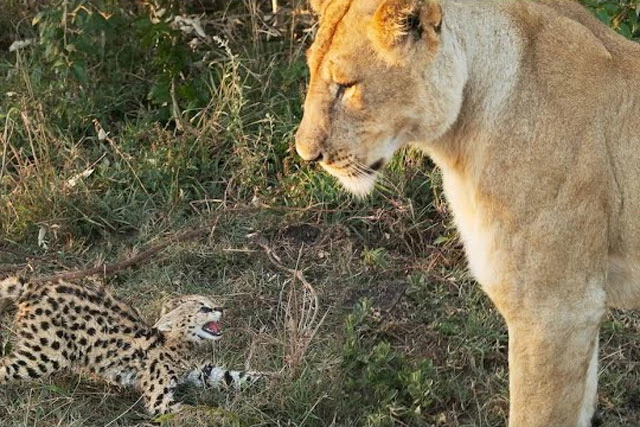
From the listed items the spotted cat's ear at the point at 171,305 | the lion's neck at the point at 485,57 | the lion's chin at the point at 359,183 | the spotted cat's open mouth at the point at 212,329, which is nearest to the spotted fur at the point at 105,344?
the spotted cat's open mouth at the point at 212,329

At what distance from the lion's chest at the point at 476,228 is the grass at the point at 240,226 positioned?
24.6 inches

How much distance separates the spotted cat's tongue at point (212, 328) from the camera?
4129 millimetres

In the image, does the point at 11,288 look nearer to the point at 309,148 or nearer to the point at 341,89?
the point at 309,148

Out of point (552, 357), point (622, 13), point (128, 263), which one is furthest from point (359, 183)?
point (622, 13)

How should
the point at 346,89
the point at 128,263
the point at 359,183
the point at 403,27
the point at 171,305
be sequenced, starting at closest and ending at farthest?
1. the point at 403,27
2. the point at 346,89
3. the point at 359,183
4. the point at 171,305
5. the point at 128,263

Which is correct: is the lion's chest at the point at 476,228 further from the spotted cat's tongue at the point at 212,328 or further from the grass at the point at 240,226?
the spotted cat's tongue at the point at 212,328

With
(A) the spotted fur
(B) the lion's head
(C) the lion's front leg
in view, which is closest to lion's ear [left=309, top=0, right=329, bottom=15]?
(B) the lion's head

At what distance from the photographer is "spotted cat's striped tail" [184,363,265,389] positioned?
4.01m

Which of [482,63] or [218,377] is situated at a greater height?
[482,63]

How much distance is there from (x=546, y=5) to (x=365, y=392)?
52.4 inches

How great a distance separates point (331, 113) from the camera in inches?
129

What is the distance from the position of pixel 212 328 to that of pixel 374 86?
1265 mm

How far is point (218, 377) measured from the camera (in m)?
4.05

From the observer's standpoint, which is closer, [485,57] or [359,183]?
[485,57]
